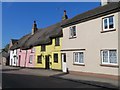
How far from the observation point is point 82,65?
25609 mm

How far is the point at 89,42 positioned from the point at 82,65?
106 inches

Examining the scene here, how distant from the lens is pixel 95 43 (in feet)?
76.3

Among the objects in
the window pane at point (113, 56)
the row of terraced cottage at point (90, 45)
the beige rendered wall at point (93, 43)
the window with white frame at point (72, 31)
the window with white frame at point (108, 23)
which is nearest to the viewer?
the window pane at point (113, 56)

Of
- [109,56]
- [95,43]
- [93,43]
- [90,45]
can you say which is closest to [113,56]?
[109,56]

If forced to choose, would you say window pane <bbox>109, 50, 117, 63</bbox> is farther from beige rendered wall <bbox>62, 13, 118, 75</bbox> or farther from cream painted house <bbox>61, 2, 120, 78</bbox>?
beige rendered wall <bbox>62, 13, 118, 75</bbox>

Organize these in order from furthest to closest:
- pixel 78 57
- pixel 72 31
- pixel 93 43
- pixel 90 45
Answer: pixel 72 31, pixel 78 57, pixel 90 45, pixel 93 43

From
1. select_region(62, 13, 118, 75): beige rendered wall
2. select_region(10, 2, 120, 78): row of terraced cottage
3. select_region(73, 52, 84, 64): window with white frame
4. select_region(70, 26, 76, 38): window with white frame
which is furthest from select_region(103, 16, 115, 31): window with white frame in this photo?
select_region(70, 26, 76, 38): window with white frame

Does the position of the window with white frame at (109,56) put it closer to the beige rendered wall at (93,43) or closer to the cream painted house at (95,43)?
the cream painted house at (95,43)

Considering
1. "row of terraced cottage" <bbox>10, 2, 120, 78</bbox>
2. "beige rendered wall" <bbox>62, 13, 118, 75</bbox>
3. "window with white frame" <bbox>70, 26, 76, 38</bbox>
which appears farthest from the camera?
"window with white frame" <bbox>70, 26, 76, 38</bbox>

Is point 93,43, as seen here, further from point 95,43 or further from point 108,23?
point 108,23

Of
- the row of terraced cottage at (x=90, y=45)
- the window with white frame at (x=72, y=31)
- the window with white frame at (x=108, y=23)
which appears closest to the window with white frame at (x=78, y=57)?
the row of terraced cottage at (x=90, y=45)

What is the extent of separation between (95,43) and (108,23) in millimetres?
2512

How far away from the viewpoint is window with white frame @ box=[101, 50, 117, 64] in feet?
68.0

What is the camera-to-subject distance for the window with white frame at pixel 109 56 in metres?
20.7
